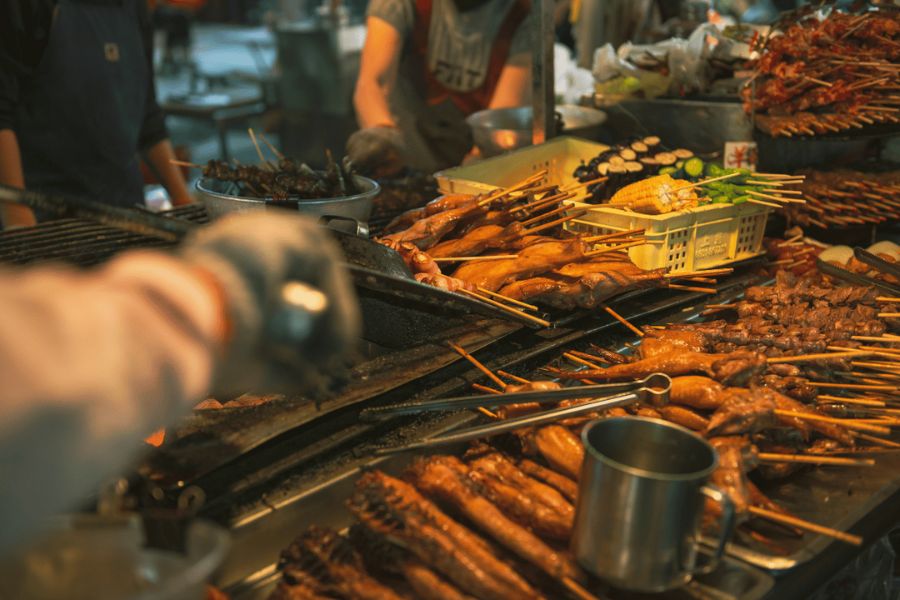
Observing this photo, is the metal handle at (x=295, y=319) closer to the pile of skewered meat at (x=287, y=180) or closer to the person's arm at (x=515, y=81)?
the pile of skewered meat at (x=287, y=180)

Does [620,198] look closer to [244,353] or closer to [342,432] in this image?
[342,432]

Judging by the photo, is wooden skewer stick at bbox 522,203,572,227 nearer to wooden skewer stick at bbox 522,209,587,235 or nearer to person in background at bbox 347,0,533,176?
wooden skewer stick at bbox 522,209,587,235

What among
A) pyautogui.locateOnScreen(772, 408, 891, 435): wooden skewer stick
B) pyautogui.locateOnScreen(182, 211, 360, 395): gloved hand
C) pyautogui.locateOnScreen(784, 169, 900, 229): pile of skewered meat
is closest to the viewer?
pyautogui.locateOnScreen(182, 211, 360, 395): gloved hand

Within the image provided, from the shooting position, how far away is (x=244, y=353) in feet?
4.61

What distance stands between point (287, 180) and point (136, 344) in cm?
254

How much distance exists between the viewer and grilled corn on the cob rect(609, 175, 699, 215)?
12.0 ft

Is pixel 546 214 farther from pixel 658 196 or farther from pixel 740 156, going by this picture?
pixel 740 156

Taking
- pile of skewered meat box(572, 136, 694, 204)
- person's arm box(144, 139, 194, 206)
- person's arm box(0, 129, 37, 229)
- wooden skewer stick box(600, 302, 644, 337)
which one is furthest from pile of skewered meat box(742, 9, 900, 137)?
person's arm box(0, 129, 37, 229)

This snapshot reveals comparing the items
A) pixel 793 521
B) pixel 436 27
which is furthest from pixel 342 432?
pixel 436 27

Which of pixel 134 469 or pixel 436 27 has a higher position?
pixel 436 27

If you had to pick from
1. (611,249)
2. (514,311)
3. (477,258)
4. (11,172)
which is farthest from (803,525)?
(11,172)

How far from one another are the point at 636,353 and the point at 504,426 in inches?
37.2

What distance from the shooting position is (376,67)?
630cm

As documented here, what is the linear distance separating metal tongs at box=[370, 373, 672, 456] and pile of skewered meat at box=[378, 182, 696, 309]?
0.70 metres
